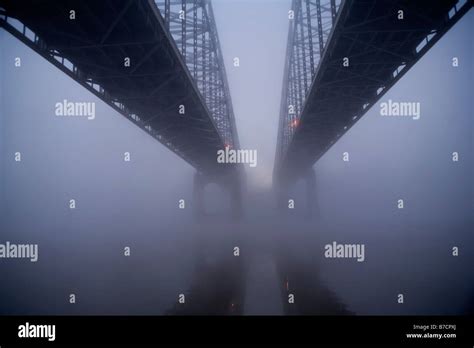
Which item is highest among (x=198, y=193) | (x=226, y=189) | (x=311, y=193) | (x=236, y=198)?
(x=226, y=189)

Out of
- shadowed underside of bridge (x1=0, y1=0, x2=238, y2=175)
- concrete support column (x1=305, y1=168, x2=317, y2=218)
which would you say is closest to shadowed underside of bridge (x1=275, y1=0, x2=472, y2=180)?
shadowed underside of bridge (x1=0, y1=0, x2=238, y2=175)

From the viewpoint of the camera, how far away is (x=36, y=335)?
5320 mm

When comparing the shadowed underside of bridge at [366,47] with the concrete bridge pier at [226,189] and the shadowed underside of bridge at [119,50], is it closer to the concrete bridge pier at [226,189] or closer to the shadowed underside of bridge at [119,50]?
the shadowed underside of bridge at [119,50]

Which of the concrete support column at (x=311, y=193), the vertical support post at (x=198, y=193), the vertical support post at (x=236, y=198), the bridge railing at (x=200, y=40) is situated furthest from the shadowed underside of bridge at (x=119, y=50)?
the concrete support column at (x=311, y=193)

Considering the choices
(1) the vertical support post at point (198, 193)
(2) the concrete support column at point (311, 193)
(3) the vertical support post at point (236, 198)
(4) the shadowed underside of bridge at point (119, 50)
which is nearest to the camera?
(4) the shadowed underside of bridge at point (119, 50)

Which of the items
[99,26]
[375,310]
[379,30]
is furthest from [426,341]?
[99,26]

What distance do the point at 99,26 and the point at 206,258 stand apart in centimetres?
1343

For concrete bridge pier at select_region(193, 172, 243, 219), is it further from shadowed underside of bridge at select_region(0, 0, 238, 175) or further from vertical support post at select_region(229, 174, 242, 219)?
shadowed underside of bridge at select_region(0, 0, 238, 175)

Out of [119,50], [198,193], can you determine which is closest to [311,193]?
[198,193]

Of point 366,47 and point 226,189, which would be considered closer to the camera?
point 366,47

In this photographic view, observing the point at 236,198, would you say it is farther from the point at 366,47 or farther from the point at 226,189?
the point at 366,47

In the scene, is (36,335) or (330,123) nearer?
(36,335)

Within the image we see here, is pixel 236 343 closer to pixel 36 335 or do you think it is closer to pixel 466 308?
pixel 36 335

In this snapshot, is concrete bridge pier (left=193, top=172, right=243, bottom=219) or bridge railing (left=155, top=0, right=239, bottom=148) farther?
concrete bridge pier (left=193, top=172, right=243, bottom=219)
